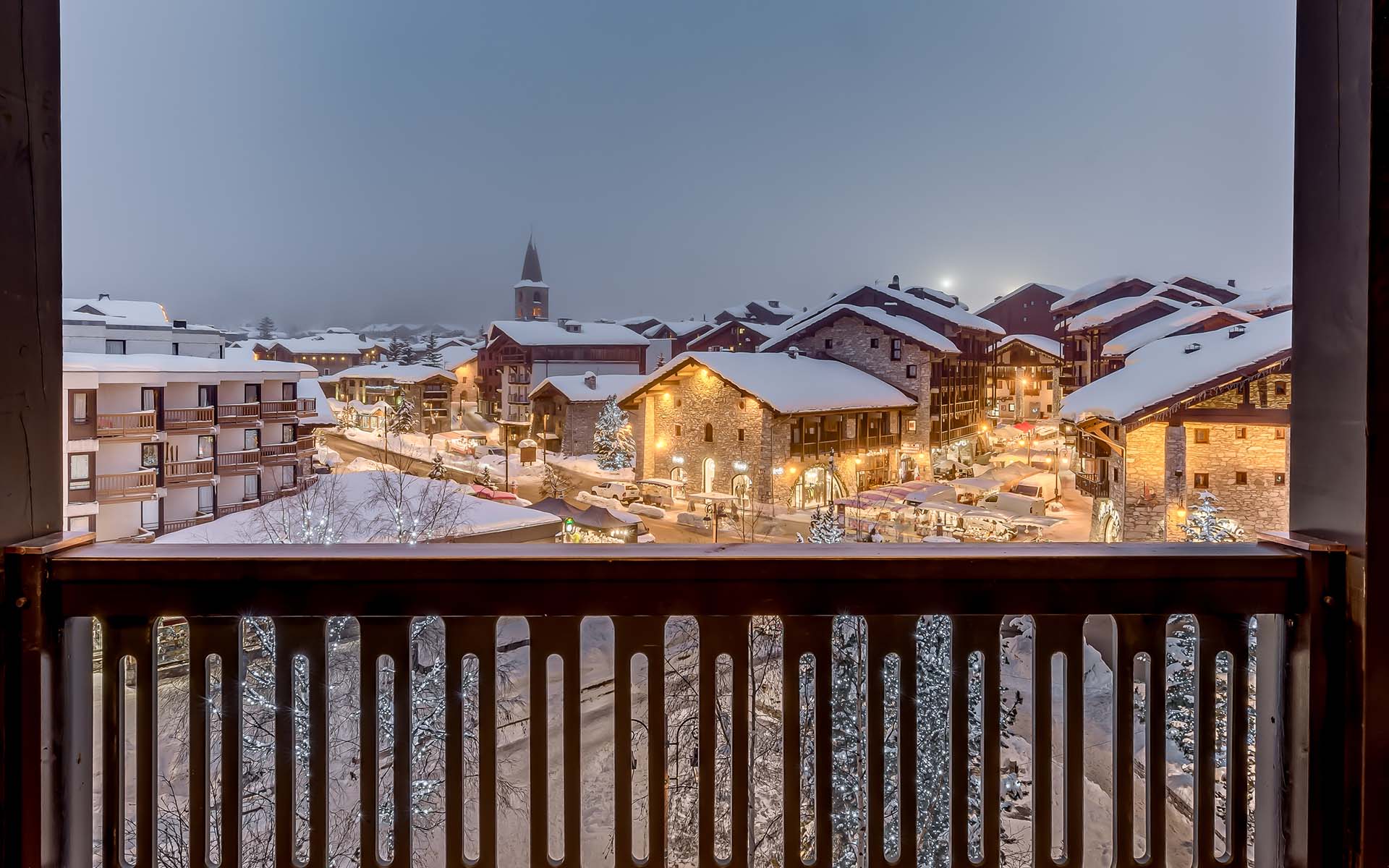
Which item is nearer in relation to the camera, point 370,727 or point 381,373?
point 370,727

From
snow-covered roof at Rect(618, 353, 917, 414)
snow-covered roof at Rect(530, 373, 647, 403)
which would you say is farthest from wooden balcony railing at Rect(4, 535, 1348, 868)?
snow-covered roof at Rect(530, 373, 647, 403)

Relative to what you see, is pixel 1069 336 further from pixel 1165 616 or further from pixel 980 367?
pixel 1165 616

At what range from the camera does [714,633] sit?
1.16m

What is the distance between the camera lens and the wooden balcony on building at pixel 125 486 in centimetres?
315

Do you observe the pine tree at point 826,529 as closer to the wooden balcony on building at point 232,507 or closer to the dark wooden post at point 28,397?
the wooden balcony on building at point 232,507

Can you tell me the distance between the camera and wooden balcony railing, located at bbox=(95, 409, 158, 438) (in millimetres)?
3029

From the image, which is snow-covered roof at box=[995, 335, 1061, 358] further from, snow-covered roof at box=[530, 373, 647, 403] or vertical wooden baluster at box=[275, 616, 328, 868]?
snow-covered roof at box=[530, 373, 647, 403]

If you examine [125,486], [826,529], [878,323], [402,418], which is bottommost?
[826,529]

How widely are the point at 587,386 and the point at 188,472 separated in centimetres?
978

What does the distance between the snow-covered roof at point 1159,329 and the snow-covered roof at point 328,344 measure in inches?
209

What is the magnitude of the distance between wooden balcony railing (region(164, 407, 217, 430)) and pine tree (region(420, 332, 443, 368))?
1.83 m

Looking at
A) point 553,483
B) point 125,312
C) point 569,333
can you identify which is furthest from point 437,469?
point 569,333

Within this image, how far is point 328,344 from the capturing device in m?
5.04

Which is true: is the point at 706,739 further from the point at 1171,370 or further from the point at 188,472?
the point at 1171,370
